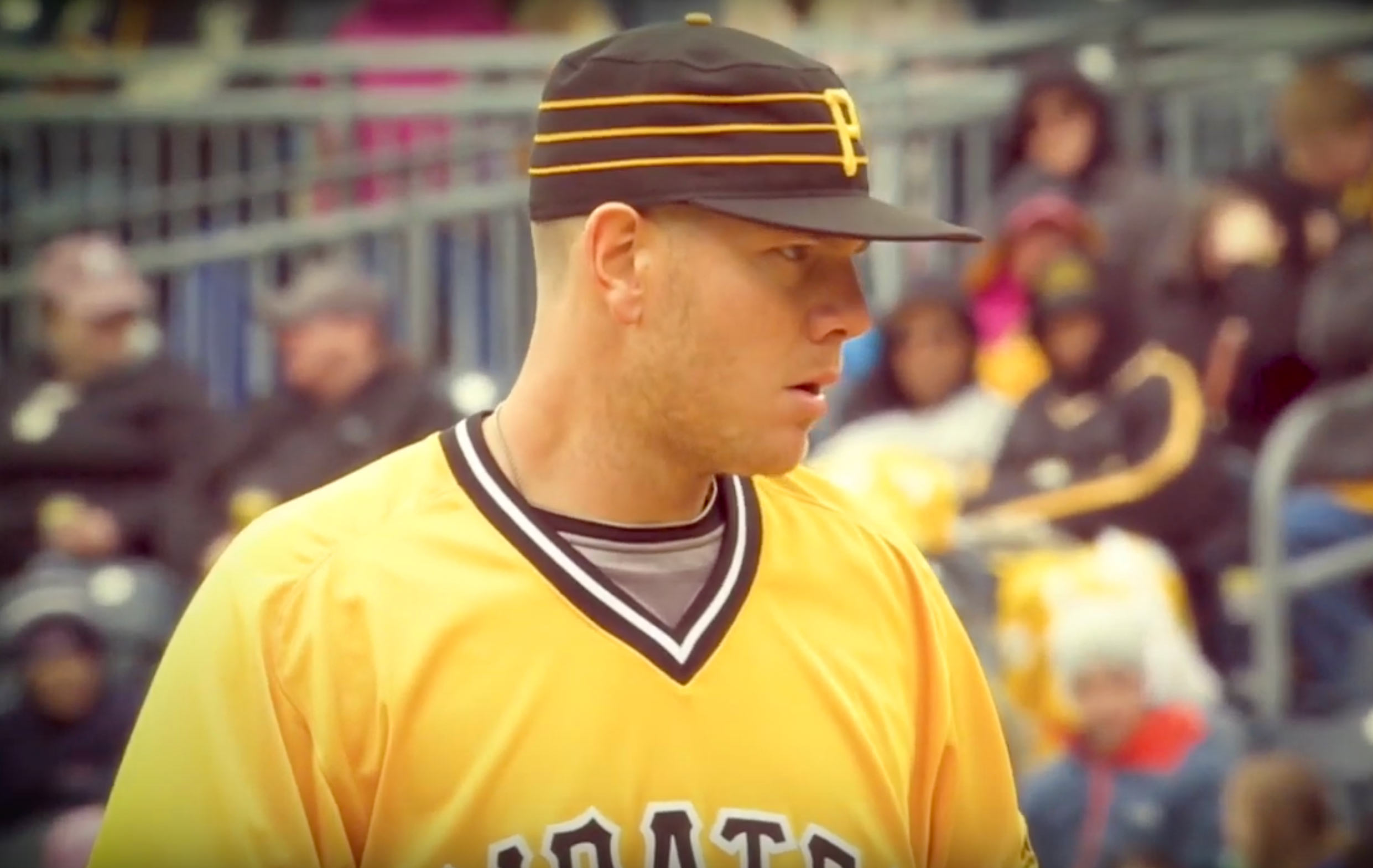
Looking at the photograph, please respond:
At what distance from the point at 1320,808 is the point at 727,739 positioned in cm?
202

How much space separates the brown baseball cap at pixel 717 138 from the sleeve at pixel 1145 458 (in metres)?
2.44

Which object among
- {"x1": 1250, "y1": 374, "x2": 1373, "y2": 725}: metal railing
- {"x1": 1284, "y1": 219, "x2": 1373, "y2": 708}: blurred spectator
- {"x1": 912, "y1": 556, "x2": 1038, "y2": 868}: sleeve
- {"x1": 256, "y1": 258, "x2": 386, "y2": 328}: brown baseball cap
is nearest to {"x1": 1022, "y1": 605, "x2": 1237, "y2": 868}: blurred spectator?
{"x1": 1250, "y1": 374, "x2": 1373, "y2": 725}: metal railing

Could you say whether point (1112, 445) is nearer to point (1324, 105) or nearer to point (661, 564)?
point (1324, 105)

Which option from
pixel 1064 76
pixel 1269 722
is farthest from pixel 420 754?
pixel 1064 76

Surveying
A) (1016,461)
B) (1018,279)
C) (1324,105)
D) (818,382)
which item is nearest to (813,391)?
(818,382)

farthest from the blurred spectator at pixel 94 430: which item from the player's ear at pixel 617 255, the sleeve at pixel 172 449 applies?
the player's ear at pixel 617 255

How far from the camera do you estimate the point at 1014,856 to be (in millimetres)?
1883

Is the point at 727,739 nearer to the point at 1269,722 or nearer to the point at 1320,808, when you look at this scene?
the point at 1320,808

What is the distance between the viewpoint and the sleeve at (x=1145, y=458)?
4.08 metres

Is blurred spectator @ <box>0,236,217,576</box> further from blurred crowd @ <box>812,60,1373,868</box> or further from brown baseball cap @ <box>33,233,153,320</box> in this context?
blurred crowd @ <box>812,60,1373,868</box>

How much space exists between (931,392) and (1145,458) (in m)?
0.49

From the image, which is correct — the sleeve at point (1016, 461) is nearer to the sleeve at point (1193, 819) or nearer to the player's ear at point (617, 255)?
the sleeve at point (1193, 819)

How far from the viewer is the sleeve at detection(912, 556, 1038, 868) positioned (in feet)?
6.05

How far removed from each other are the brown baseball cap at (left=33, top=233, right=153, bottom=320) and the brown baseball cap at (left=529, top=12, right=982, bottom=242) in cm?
324
